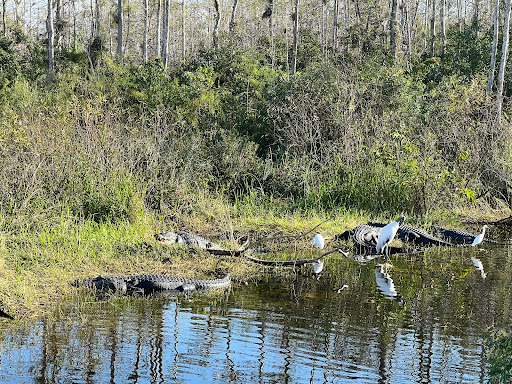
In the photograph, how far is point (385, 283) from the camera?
6.69 meters

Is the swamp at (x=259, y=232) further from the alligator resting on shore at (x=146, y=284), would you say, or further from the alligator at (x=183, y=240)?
the alligator at (x=183, y=240)

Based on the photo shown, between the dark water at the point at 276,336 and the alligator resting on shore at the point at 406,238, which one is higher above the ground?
the dark water at the point at 276,336

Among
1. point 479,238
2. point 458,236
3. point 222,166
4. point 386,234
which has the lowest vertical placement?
point 458,236

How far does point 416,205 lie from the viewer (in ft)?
34.4

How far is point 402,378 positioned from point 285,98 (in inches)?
381

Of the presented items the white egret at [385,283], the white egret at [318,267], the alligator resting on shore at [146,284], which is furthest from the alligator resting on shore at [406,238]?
the alligator resting on shore at [146,284]

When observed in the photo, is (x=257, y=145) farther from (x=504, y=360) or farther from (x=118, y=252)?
(x=504, y=360)

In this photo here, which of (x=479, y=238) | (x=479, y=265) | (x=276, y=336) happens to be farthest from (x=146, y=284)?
(x=479, y=238)

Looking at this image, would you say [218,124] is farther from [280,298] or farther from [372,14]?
[372,14]

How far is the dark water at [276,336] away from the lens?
13.2 ft

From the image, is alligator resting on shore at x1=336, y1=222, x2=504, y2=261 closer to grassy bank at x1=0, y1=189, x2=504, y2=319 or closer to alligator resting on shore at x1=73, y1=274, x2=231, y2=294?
grassy bank at x1=0, y1=189, x2=504, y2=319

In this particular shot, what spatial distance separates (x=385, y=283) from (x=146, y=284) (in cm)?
249

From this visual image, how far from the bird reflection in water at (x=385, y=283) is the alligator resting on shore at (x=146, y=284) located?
1631 millimetres

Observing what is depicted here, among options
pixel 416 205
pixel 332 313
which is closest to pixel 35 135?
pixel 332 313
